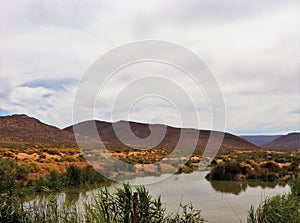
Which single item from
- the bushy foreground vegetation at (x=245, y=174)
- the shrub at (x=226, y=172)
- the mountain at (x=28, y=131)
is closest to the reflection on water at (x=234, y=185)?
the shrub at (x=226, y=172)

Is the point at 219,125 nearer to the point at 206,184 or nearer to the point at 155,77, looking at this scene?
the point at 155,77

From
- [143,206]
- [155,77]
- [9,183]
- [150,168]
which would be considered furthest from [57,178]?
[143,206]

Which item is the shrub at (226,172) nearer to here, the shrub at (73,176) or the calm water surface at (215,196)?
the calm water surface at (215,196)

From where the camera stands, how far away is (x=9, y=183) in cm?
1184

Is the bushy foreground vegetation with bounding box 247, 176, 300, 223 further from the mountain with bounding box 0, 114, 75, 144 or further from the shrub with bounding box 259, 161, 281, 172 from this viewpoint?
the mountain with bounding box 0, 114, 75, 144

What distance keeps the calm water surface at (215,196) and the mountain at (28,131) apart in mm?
40038

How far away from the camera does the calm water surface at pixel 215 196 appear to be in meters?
9.61

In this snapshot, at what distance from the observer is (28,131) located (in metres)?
56.1

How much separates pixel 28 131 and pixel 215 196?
161 ft

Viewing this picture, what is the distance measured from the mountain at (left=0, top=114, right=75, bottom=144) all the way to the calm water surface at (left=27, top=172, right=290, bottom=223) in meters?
40.0

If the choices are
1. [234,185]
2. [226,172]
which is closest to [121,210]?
[234,185]

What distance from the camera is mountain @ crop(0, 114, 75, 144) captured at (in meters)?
52.4

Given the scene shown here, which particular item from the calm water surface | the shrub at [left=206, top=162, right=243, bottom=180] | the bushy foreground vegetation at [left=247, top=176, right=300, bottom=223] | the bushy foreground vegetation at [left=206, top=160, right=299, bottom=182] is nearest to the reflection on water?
the calm water surface

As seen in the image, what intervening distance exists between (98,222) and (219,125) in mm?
6466
